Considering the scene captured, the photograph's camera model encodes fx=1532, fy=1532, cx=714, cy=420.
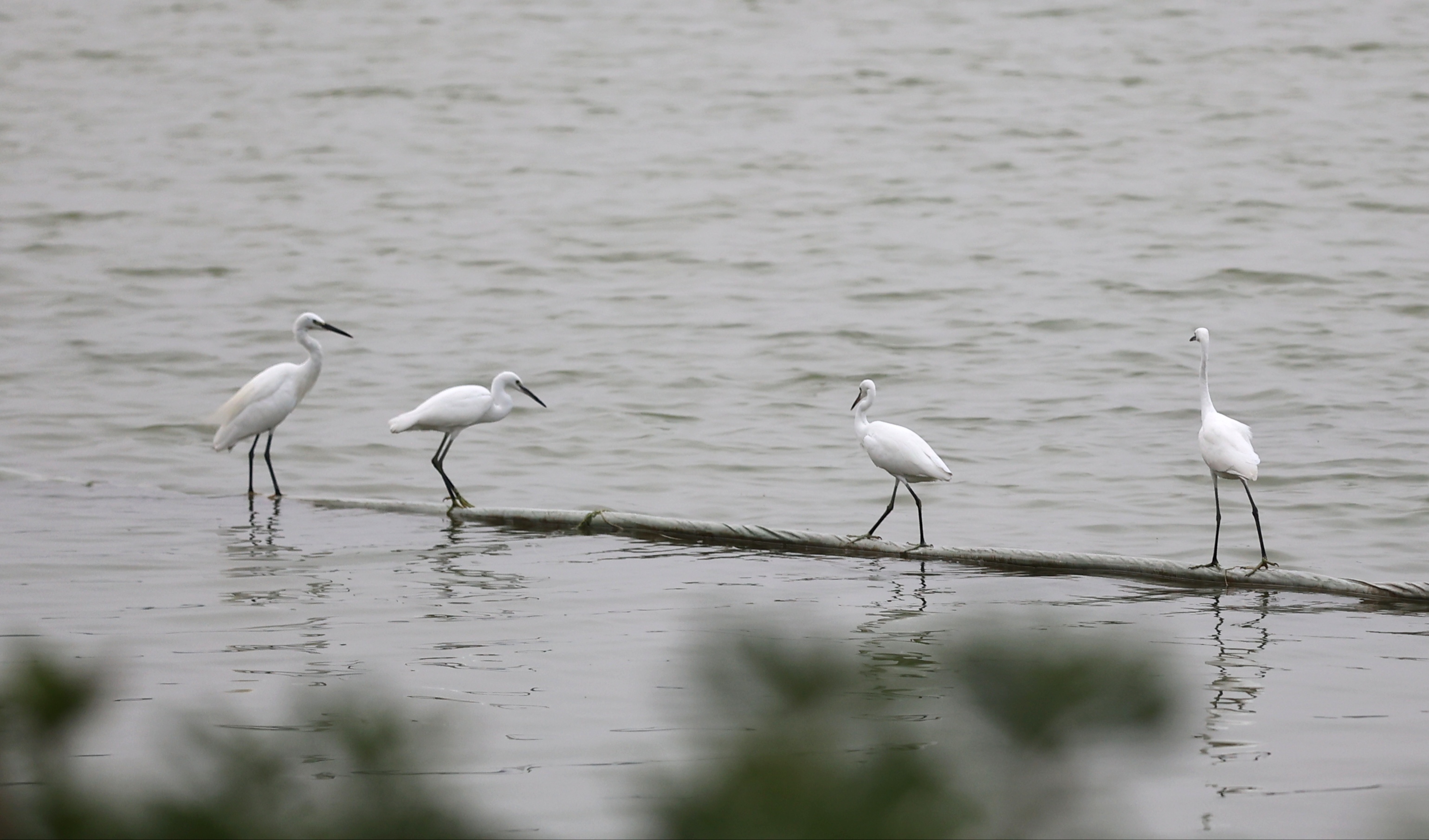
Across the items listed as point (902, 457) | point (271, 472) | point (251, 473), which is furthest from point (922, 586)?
point (251, 473)

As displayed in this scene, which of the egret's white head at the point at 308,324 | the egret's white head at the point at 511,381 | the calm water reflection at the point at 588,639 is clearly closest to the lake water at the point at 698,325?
the calm water reflection at the point at 588,639

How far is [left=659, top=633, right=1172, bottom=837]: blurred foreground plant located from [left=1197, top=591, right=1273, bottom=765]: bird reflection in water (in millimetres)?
3533

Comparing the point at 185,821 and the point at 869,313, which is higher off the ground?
the point at 185,821

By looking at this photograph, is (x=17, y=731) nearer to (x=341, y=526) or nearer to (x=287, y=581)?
(x=287, y=581)

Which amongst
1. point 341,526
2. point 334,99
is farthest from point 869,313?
point 334,99

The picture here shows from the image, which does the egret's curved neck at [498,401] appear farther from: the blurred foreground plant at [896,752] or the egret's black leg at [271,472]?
the blurred foreground plant at [896,752]

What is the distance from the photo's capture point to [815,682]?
124 centimetres

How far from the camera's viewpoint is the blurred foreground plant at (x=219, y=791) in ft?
4.35

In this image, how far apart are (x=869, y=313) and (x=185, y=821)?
704 inches

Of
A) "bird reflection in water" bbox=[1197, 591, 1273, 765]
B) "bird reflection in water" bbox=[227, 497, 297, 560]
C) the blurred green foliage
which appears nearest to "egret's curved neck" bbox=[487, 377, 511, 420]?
"bird reflection in water" bbox=[227, 497, 297, 560]

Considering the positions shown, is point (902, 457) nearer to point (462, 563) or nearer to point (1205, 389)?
point (1205, 389)

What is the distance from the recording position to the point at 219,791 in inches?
53.4

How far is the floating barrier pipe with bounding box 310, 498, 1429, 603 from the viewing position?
725 centimetres

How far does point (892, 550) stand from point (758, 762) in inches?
278
